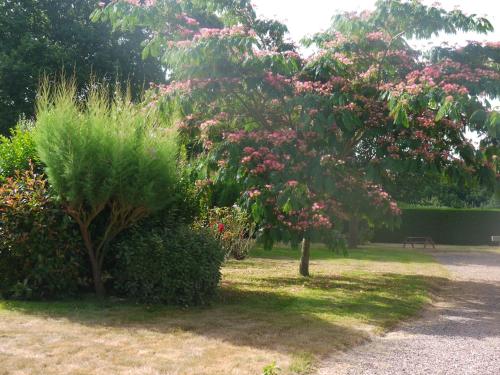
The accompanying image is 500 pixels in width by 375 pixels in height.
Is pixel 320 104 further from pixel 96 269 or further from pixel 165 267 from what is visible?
pixel 96 269

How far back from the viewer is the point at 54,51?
19484 millimetres

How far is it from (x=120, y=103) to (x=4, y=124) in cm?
1264

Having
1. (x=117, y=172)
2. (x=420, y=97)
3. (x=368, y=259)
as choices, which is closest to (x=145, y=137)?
(x=117, y=172)

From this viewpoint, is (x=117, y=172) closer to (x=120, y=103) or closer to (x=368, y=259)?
(x=120, y=103)

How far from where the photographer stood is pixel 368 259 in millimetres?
17109

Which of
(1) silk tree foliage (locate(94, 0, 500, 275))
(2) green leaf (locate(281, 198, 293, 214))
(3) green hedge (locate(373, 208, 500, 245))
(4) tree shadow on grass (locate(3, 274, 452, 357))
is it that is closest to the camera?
(4) tree shadow on grass (locate(3, 274, 452, 357))

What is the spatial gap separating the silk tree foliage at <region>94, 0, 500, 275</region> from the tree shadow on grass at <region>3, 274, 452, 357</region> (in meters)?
1.23

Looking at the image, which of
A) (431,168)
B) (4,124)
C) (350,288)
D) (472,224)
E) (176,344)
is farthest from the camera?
(472,224)

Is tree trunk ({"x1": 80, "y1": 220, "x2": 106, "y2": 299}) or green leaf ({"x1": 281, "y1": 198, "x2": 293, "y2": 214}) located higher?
green leaf ({"x1": 281, "y1": 198, "x2": 293, "y2": 214})

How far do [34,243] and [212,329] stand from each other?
276 cm

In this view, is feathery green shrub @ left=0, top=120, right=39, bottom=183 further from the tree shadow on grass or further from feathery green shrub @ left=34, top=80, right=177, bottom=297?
the tree shadow on grass

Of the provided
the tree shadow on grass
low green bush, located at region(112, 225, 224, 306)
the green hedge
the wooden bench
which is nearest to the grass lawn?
the tree shadow on grass

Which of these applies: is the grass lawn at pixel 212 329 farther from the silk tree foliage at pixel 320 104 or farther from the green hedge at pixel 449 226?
the green hedge at pixel 449 226

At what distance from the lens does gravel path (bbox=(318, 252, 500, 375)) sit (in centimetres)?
512
